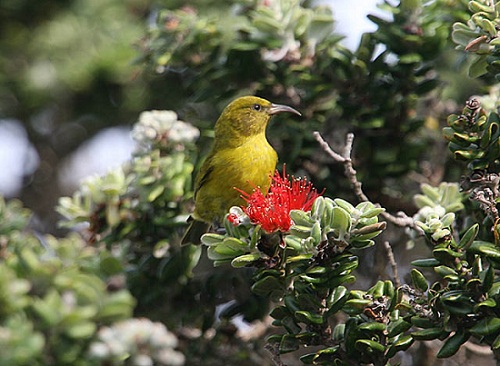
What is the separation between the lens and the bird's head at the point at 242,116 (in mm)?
3627

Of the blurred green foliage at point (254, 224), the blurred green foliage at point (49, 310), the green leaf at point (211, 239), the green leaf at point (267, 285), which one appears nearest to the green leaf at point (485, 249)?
the blurred green foliage at point (254, 224)

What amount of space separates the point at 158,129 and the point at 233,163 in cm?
46

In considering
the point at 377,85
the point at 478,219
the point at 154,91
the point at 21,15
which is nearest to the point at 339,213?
the point at 478,219

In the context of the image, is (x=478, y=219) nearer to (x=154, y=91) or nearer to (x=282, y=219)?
(x=282, y=219)

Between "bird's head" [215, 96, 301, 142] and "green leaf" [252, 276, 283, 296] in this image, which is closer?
"green leaf" [252, 276, 283, 296]

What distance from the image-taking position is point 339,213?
2207mm

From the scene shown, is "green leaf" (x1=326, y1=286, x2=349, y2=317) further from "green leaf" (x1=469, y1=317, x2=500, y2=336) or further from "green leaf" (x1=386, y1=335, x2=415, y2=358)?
"green leaf" (x1=469, y1=317, x2=500, y2=336)

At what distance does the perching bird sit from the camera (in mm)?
3479

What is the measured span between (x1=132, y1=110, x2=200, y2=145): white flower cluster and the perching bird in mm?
251

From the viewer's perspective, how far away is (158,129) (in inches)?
133

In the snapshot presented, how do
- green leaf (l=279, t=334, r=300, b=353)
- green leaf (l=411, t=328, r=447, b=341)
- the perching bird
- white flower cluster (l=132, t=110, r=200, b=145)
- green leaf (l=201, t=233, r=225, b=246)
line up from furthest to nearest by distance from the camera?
the perching bird < white flower cluster (l=132, t=110, r=200, b=145) < green leaf (l=201, t=233, r=225, b=246) < green leaf (l=279, t=334, r=300, b=353) < green leaf (l=411, t=328, r=447, b=341)

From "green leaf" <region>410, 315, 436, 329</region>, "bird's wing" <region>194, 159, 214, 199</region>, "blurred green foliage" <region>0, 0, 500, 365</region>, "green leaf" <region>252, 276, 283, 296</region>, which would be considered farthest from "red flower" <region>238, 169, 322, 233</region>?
"bird's wing" <region>194, 159, 214, 199</region>

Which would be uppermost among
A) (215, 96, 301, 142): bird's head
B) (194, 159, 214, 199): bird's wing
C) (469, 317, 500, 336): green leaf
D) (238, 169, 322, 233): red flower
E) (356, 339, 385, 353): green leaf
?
(238, 169, 322, 233): red flower

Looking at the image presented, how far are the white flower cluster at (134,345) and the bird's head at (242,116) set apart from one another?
1.69 meters
